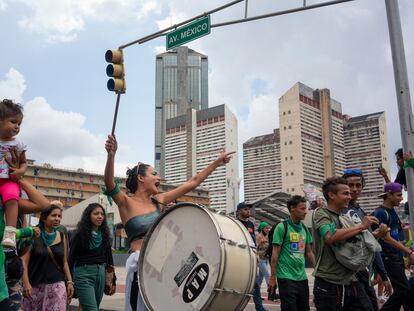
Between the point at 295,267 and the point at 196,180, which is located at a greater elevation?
the point at 196,180

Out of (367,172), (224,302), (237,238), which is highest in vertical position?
(367,172)

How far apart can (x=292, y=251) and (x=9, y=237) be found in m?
4.19

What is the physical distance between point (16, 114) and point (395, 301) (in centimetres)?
492

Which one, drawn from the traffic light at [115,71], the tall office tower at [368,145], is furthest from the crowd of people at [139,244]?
the tall office tower at [368,145]

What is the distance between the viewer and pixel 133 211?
4.10 metres

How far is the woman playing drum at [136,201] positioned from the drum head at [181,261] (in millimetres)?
253

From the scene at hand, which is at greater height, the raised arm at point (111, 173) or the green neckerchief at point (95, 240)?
the raised arm at point (111, 173)

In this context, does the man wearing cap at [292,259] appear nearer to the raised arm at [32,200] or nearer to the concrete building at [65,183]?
the raised arm at [32,200]

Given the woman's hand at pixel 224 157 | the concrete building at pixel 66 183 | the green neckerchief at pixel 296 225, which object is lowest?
the green neckerchief at pixel 296 225

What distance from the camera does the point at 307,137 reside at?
126312 millimetres

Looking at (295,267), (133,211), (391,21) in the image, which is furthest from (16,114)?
(391,21)

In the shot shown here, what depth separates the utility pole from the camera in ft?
18.6

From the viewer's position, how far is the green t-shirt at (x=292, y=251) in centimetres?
608

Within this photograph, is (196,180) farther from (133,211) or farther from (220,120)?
(220,120)
